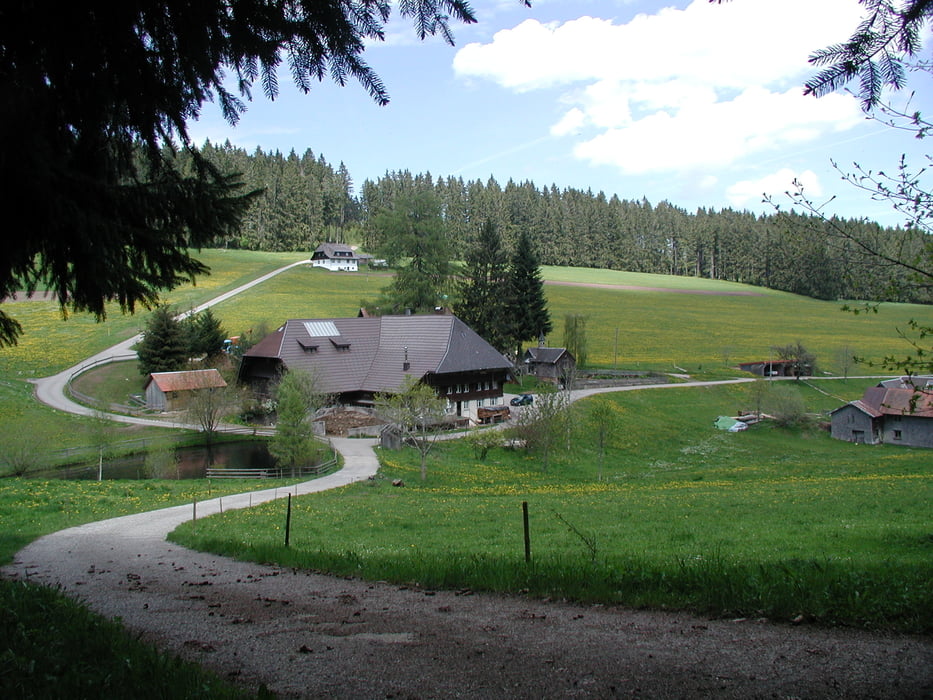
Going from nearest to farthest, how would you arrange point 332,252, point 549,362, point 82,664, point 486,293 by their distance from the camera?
point 82,664 < point 549,362 < point 486,293 < point 332,252

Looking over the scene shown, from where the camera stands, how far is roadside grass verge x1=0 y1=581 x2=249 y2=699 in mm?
4418

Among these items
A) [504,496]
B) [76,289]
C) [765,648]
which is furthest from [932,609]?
[504,496]

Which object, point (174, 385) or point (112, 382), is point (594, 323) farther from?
point (112, 382)

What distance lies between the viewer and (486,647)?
20.8ft

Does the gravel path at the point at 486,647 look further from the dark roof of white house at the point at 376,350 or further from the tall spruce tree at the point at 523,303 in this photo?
the tall spruce tree at the point at 523,303

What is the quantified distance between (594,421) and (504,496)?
1467 centimetres

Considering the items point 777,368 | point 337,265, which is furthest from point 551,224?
point 777,368

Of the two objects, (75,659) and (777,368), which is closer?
(75,659)

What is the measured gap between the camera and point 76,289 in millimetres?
5266

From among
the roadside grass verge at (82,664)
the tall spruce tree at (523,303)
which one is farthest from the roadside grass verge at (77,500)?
the tall spruce tree at (523,303)

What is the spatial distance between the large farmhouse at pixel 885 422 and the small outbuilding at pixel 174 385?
4859 centimetres

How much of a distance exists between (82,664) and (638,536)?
11173 mm

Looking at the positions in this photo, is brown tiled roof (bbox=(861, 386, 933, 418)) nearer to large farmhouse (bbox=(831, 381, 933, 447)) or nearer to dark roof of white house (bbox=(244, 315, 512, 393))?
large farmhouse (bbox=(831, 381, 933, 447))

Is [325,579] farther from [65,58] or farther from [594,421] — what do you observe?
[594,421]
